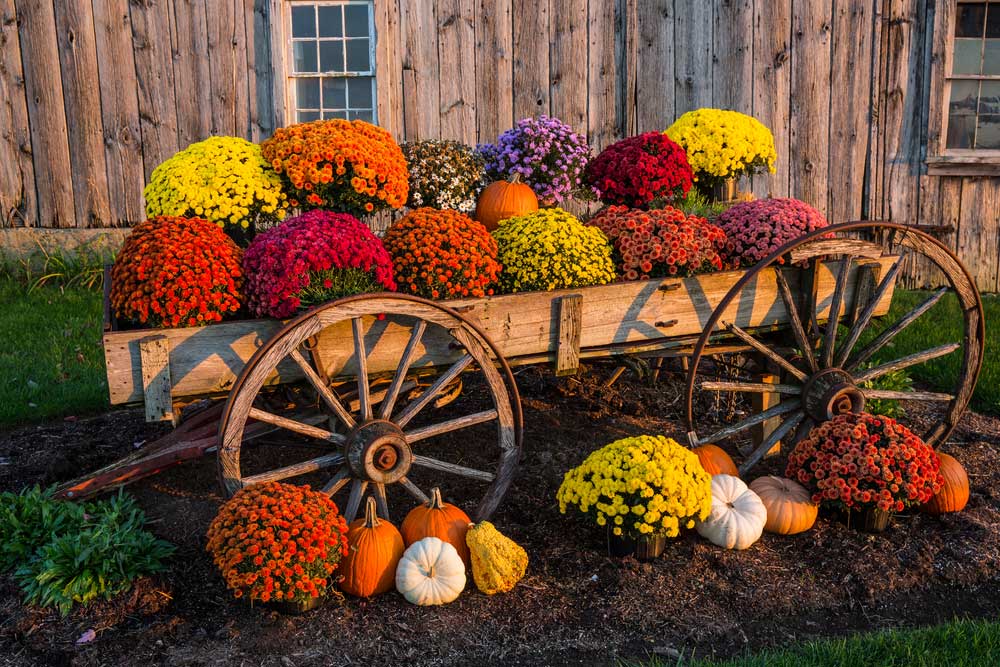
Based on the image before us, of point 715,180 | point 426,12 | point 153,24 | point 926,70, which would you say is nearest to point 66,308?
point 153,24

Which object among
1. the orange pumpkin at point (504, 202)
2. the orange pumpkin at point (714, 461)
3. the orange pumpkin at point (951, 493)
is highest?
the orange pumpkin at point (504, 202)

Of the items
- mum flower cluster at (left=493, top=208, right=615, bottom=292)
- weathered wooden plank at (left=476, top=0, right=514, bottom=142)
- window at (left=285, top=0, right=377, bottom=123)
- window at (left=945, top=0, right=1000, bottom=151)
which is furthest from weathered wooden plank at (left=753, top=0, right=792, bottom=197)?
mum flower cluster at (left=493, top=208, right=615, bottom=292)

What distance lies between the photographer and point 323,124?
13.9 feet

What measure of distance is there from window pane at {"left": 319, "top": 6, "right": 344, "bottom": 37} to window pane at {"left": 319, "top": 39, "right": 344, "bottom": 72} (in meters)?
0.07

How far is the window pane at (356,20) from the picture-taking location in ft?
25.2

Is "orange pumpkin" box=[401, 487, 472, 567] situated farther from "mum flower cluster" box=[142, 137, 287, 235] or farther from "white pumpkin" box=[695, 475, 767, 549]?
"mum flower cluster" box=[142, 137, 287, 235]

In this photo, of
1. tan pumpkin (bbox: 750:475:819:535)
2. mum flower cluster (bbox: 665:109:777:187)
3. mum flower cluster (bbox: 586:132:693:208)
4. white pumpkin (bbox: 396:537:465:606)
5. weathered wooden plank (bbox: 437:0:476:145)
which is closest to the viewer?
white pumpkin (bbox: 396:537:465:606)

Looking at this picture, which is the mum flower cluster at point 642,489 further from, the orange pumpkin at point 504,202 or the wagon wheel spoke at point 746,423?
the orange pumpkin at point 504,202

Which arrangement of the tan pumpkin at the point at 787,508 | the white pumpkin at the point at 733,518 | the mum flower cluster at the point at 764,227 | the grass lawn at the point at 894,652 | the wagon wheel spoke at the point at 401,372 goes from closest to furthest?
the grass lawn at the point at 894,652
the wagon wheel spoke at the point at 401,372
the white pumpkin at the point at 733,518
the tan pumpkin at the point at 787,508
the mum flower cluster at the point at 764,227

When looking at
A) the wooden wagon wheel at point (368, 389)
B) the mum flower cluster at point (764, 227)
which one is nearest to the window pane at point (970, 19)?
the mum flower cluster at point (764, 227)

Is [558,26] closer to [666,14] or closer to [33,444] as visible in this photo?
[666,14]

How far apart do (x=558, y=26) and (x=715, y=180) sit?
276cm

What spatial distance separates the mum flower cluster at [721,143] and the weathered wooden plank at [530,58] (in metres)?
2.41

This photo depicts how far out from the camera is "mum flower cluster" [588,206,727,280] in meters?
4.09
